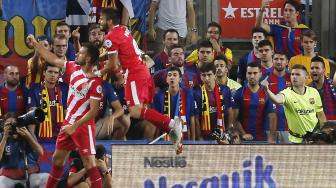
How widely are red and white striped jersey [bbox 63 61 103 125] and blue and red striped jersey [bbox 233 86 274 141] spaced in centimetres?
298

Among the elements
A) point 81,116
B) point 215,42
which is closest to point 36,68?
point 81,116

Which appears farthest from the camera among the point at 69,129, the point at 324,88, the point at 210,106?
the point at 324,88

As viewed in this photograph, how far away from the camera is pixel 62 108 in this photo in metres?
15.6

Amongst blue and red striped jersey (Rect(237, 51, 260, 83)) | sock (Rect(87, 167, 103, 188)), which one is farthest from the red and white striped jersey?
blue and red striped jersey (Rect(237, 51, 260, 83))

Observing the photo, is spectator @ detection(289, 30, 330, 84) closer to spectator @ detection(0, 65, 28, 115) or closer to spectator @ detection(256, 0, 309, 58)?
spectator @ detection(256, 0, 309, 58)

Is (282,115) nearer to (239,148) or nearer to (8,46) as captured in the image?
(8,46)

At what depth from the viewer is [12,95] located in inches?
613

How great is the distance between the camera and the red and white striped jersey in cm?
1345

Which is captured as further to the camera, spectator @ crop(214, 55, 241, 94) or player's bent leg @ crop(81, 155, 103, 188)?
spectator @ crop(214, 55, 241, 94)

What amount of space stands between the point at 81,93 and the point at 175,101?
236 centimetres

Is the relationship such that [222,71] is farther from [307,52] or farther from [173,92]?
[307,52]

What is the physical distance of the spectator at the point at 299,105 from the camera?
49.4ft

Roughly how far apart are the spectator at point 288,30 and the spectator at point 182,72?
1729 mm

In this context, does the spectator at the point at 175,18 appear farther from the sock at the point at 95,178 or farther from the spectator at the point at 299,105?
the sock at the point at 95,178
